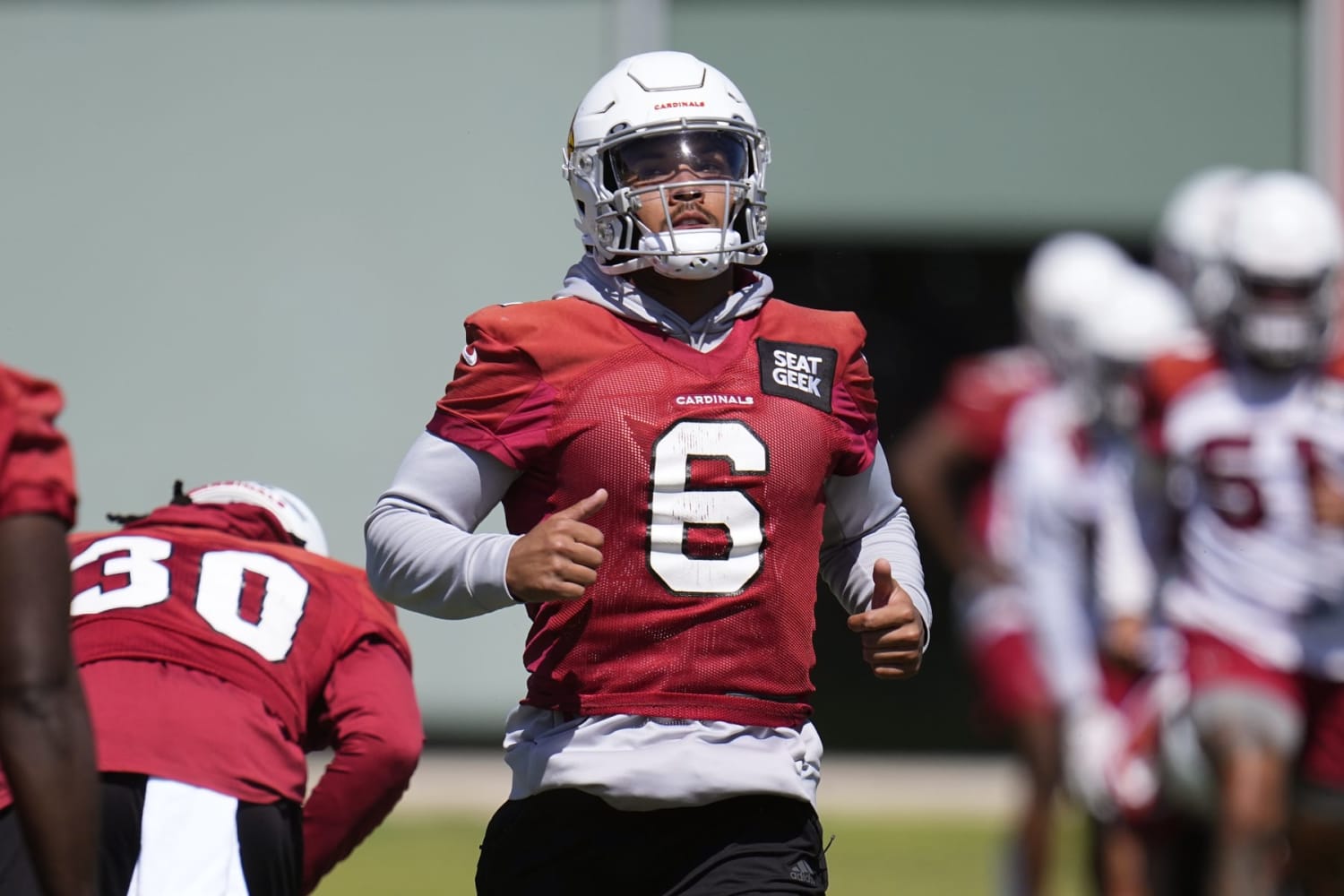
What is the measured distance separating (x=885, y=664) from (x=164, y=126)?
6.64 m

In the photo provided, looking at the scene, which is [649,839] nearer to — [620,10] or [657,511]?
[657,511]

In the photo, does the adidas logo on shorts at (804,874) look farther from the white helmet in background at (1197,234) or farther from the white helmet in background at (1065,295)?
the white helmet in background at (1065,295)

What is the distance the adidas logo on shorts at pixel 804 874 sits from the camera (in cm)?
297

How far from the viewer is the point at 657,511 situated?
9.77 feet

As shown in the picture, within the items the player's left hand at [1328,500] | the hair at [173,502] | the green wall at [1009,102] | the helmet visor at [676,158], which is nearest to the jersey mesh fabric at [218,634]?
the hair at [173,502]

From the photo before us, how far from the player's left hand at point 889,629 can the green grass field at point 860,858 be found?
4.14 m

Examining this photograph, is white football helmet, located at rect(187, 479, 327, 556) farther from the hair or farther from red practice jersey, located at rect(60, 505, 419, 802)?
red practice jersey, located at rect(60, 505, 419, 802)

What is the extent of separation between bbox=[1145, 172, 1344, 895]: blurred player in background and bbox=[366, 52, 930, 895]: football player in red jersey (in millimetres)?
2770

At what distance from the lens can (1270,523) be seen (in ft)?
18.9

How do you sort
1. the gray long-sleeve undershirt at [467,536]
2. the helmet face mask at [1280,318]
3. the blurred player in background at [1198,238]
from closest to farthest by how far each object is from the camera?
the gray long-sleeve undershirt at [467,536] < the helmet face mask at [1280,318] < the blurred player in background at [1198,238]

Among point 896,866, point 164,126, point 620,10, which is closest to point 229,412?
point 164,126

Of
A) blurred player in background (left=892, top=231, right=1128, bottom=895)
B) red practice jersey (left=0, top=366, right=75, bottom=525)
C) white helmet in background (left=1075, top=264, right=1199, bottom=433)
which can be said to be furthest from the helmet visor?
white helmet in background (left=1075, top=264, right=1199, bottom=433)

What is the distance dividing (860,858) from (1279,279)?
9.66 feet

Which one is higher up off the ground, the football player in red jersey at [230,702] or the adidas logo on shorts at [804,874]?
the football player in red jersey at [230,702]
